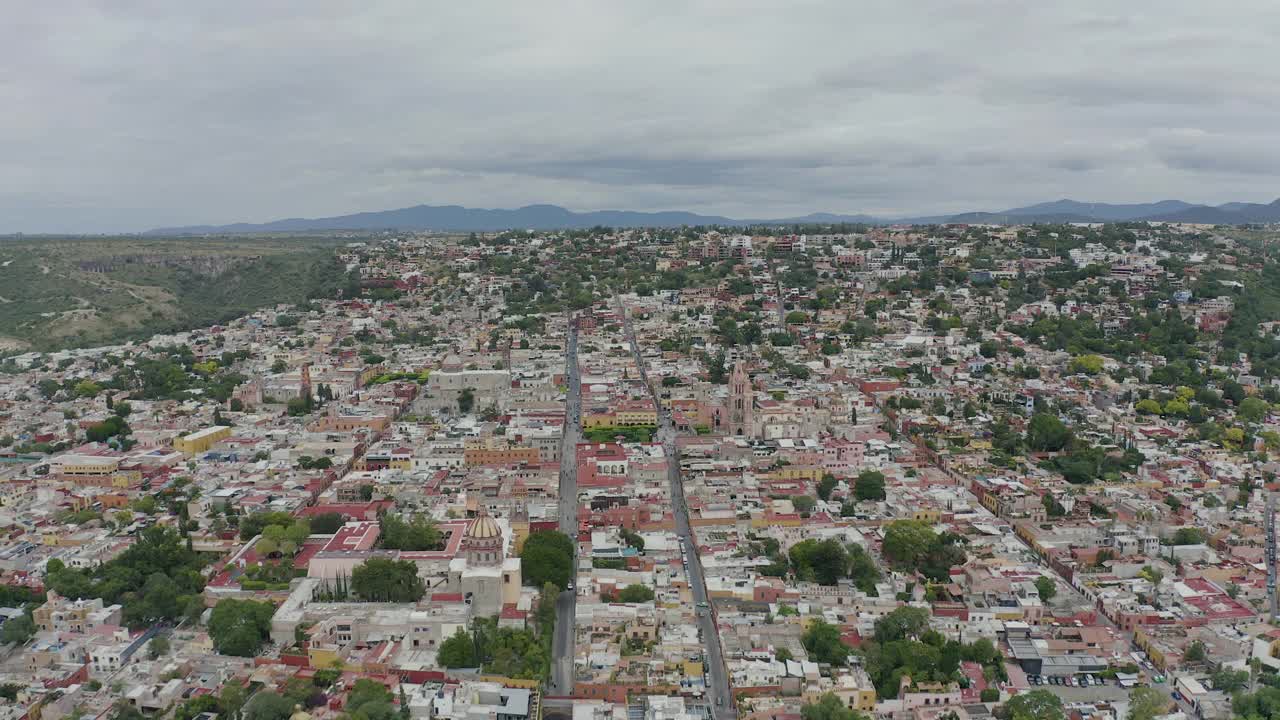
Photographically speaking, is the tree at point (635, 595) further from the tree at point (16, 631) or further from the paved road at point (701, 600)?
the tree at point (16, 631)

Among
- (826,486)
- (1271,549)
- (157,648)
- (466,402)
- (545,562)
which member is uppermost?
(466,402)

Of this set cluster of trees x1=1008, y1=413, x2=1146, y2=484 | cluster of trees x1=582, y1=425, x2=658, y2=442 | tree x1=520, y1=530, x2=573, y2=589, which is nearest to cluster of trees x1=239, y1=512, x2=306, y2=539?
tree x1=520, y1=530, x2=573, y2=589

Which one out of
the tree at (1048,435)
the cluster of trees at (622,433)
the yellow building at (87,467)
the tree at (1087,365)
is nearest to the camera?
the yellow building at (87,467)

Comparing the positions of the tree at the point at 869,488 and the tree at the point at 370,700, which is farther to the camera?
the tree at the point at 869,488

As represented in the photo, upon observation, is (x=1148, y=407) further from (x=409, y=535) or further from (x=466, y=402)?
(x=409, y=535)

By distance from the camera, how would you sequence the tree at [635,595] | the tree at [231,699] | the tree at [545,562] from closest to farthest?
the tree at [231,699] → the tree at [635,595] → the tree at [545,562]

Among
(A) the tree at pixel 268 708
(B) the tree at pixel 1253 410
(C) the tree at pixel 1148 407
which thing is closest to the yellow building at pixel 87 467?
(A) the tree at pixel 268 708

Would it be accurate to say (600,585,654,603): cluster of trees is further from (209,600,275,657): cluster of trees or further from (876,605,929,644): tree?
(209,600,275,657): cluster of trees

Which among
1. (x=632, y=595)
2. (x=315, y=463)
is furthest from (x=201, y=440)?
(x=632, y=595)
